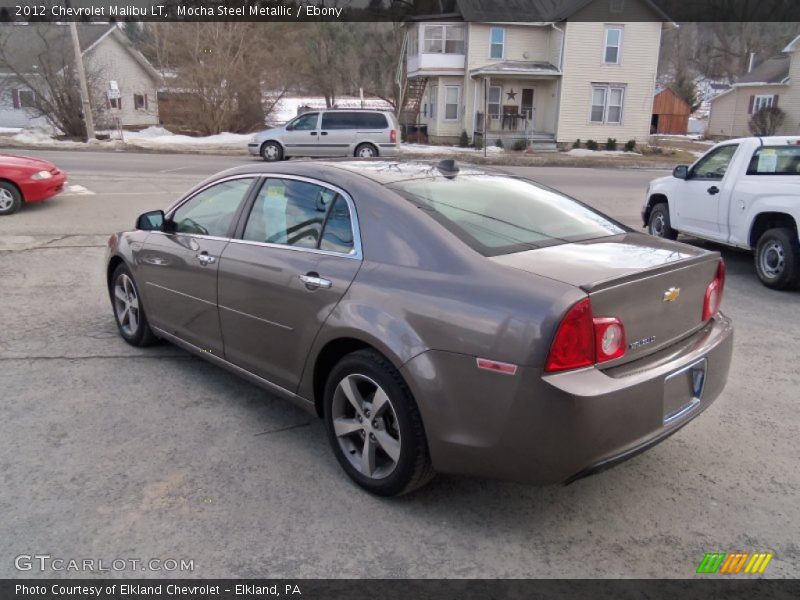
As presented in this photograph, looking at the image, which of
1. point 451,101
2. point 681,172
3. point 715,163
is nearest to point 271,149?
point 451,101

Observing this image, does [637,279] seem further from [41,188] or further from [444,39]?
[444,39]

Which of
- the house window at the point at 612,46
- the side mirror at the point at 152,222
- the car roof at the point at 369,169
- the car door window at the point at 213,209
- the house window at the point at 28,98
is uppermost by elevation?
the house window at the point at 612,46

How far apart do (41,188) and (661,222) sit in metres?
10.3

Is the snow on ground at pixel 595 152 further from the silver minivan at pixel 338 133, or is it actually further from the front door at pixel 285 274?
the front door at pixel 285 274

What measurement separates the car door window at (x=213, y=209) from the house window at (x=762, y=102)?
4415cm

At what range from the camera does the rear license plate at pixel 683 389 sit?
9.75 ft

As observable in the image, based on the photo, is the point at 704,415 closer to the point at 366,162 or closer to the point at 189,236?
the point at 366,162

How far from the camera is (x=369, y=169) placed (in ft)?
12.6

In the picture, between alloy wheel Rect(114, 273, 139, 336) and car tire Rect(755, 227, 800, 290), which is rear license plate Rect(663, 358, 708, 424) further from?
car tire Rect(755, 227, 800, 290)

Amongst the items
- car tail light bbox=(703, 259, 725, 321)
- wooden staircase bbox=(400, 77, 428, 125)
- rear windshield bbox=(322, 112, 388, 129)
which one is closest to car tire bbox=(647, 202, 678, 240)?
car tail light bbox=(703, 259, 725, 321)

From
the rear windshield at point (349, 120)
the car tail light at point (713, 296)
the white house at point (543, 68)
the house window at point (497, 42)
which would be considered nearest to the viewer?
the car tail light at point (713, 296)

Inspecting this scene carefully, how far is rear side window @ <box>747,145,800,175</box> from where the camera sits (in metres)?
7.30

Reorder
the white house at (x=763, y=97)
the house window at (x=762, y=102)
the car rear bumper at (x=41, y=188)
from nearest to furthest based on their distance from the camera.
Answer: the car rear bumper at (x=41, y=188) < the white house at (x=763, y=97) < the house window at (x=762, y=102)

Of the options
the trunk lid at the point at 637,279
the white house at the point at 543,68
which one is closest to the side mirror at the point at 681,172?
the trunk lid at the point at 637,279
